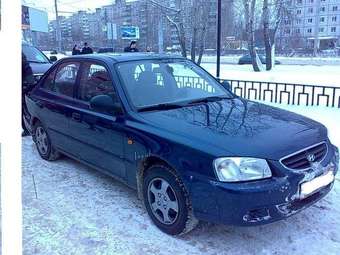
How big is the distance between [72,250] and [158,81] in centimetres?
184

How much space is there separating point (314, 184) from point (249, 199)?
0.65 m

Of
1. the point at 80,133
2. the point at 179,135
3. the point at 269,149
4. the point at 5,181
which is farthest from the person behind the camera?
the point at 80,133

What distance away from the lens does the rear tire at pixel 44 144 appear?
5.24m

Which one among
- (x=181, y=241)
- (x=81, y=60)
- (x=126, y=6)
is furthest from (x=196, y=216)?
(x=126, y=6)

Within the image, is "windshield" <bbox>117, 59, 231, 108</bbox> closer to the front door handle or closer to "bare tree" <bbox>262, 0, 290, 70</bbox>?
the front door handle

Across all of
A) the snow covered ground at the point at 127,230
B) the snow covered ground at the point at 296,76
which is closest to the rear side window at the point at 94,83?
the snow covered ground at the point at 127,230

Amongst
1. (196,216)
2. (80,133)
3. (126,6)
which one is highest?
(126,6)

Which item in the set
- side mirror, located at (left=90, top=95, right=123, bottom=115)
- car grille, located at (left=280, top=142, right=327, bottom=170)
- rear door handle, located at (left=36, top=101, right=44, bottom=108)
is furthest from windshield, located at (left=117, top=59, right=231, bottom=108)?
rear door handle, located at (left=36, top=101, right=44, bottom=108)

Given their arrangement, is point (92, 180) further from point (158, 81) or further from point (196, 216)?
point (196, 216)

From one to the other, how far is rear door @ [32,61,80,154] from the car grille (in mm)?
2563

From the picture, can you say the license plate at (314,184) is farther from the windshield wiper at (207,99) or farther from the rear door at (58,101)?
the rear door at (58,101)

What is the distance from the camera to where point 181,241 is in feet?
10.6

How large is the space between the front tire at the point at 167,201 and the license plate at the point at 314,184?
864 mm

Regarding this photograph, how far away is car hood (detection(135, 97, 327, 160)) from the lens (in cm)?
288
